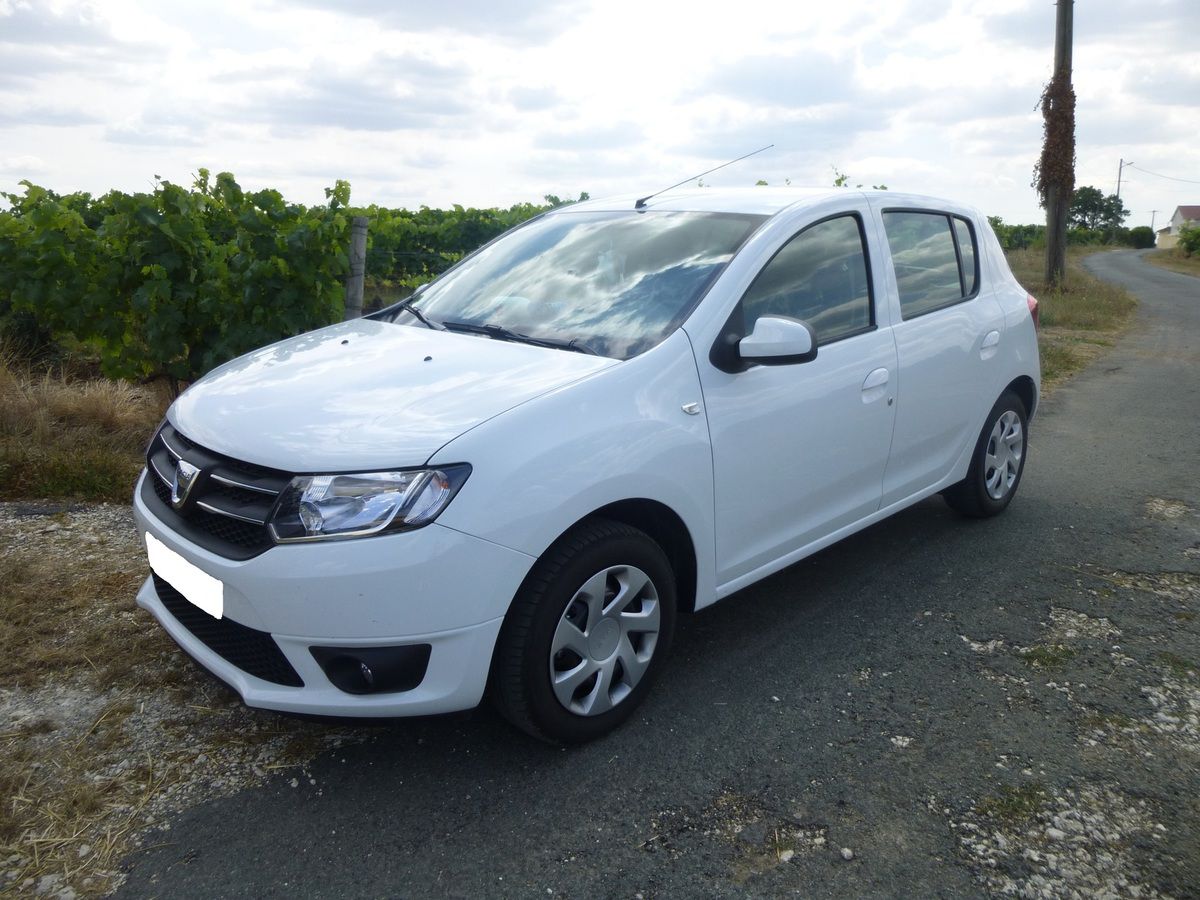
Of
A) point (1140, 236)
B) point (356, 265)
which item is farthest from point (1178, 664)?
point (1140, 236)

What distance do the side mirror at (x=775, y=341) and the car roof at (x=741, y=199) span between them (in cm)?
71

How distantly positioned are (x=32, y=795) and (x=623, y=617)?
1792mm

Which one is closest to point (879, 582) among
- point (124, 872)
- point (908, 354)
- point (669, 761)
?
point (908, 354)

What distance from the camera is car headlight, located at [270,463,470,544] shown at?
2.62 m

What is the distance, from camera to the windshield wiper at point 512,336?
3354 millimetres

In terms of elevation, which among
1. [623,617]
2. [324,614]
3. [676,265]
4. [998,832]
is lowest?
[998,832]

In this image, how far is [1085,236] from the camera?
247 feet

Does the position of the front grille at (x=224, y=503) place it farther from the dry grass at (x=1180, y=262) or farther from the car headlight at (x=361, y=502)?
the dry grass at (x=1180, y=262)

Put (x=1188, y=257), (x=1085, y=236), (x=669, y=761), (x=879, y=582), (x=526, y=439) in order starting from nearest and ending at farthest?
(x=526, y=439), (x=669, y=761), (x=879, y=582), (x=1188, y=257), (x=1085, y=236)

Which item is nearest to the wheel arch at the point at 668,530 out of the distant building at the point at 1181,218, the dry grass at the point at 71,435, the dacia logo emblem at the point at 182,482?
the dacia logo emblem at the point at 182,482

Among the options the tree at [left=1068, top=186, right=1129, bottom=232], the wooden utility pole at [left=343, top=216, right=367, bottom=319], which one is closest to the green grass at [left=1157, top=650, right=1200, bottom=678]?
the wooden utility pole at [left=343, top=216, right=367, bottom=319]

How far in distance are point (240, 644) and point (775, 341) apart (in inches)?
74.8

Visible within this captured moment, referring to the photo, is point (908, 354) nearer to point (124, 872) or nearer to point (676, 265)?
point (676, 265)

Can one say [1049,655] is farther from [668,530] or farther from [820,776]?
[668,530]
